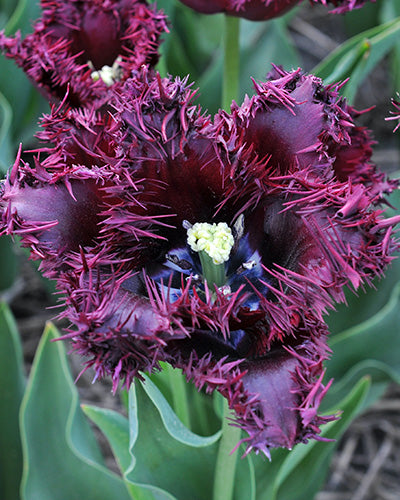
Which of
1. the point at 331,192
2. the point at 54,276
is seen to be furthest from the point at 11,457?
the point at 331,192

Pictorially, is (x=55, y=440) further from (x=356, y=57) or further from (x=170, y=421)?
(x=356, y=57)

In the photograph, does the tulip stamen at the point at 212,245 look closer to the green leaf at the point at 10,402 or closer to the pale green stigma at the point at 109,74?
the pale green stigma at the point at 109,74

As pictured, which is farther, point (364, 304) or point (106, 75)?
point (364, 304)

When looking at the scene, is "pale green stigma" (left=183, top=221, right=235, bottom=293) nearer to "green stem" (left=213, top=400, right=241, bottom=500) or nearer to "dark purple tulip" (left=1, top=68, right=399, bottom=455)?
"dark purple tulip" (left=1, top=68, right=399, bottom=455)

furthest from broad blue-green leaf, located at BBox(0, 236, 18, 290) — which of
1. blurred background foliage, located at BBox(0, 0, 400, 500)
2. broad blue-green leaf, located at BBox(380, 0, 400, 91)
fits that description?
broad blue-green leaf, located at BBox(380, 0, 400, 91)

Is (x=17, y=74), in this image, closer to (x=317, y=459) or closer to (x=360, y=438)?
(x=317, y=459)

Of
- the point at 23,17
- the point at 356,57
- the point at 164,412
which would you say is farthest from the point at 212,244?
the point at 23,17
